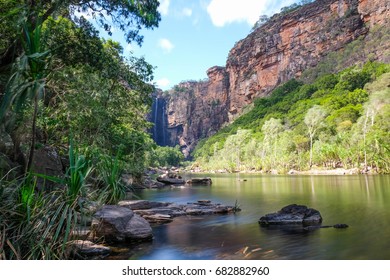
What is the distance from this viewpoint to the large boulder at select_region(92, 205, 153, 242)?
20.3ft

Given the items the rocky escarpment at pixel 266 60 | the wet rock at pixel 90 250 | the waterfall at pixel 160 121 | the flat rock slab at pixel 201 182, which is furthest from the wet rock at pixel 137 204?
the waterfall at pixel 160 121

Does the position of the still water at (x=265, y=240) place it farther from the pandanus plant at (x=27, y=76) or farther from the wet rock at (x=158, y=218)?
the pandanus plant at (x=27, y=76)

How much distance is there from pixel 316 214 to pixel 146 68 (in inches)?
307

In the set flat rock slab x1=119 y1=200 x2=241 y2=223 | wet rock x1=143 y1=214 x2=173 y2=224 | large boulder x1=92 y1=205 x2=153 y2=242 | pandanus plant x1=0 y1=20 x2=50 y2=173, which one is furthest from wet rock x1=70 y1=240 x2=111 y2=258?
flat rock slab x1=119 y1=200 x2=241 y2=223

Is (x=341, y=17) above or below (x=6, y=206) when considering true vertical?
above

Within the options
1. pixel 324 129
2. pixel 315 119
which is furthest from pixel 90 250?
pixel 324 129

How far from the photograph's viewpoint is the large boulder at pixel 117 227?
620 cm

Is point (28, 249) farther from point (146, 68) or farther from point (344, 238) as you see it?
point (146, 68)

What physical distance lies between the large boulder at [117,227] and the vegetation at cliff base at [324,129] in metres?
28.0

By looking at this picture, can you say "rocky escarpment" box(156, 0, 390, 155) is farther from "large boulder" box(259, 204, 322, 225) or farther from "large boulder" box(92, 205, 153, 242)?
"large boulder" box(92, 205, 153, 242)

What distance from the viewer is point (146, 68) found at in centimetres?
1191

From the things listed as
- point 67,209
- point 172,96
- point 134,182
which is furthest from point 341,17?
point 67,209

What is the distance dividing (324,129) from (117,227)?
130 feet

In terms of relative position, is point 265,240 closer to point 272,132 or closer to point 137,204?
point 137,204
